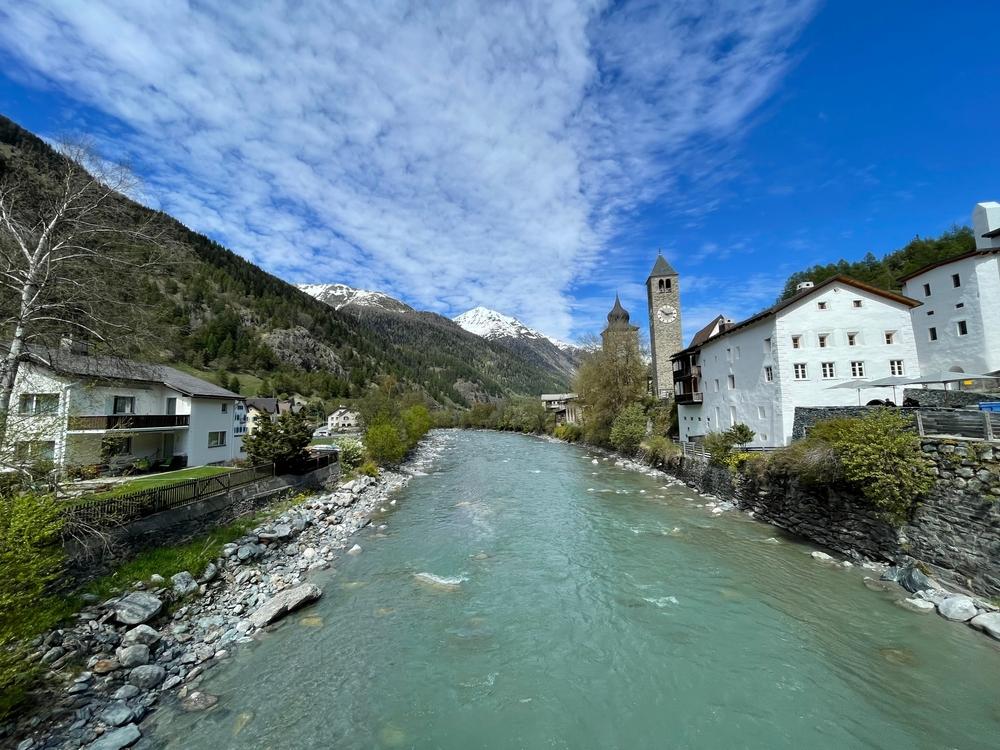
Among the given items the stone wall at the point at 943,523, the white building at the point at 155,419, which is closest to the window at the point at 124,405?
the white building at the point at 155,419

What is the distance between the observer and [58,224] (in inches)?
426

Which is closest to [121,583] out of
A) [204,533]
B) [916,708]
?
[204,533]

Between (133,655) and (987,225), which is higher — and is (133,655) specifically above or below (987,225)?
below

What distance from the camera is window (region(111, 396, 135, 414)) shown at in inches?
958

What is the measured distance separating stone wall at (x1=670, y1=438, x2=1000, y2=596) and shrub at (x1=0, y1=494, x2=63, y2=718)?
67.0 feet

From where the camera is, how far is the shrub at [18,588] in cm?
643

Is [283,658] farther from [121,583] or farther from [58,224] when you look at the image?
[58,224]

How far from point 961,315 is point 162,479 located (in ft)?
161

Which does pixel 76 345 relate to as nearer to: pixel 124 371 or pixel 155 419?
pixel 124 371

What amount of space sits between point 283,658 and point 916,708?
12585 mm

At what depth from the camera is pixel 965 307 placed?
27.6m

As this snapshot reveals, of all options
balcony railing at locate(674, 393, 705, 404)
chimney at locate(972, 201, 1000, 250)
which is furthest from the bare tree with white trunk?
chimney at locate(972, 201, 1000, 250)

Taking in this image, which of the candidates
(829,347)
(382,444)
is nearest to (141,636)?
(382,444)

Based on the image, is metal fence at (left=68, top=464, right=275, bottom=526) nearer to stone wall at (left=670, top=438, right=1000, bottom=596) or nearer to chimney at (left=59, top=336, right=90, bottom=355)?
chimney at (left=59, top=336, right=90, bottom=355)
